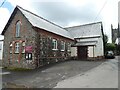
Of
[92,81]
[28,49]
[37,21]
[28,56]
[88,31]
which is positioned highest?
[37,21]

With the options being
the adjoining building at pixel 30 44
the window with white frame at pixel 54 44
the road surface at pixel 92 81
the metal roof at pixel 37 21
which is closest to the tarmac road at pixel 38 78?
the road surface at pixel 92 81

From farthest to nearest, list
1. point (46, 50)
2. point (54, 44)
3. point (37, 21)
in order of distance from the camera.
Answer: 1. point (54, 44)
2. point (37, 21)
3. point (46, 50)

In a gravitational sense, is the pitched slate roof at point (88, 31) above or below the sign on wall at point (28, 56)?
above

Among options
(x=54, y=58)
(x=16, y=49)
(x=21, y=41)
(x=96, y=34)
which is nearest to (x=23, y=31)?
(x=21, y=41)

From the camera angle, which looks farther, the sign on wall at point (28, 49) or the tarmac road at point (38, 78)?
the sign on wall at point (28, 49)

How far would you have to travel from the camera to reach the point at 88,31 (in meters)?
32.4

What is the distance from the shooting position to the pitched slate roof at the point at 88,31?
30.9 meters

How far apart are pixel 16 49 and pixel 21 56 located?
172cm

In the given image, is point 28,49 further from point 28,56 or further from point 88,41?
point 88,41

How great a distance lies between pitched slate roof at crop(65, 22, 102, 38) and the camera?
101 ft

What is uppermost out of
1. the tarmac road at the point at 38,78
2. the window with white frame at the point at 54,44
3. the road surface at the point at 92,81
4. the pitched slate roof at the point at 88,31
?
the pitched slate roof at the point at 88,31

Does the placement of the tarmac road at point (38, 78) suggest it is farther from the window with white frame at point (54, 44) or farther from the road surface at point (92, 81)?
the window with white frame at point (54, 44)

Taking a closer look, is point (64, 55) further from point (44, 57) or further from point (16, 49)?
point (16, 49)

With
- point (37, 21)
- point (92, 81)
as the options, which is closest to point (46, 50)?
point (37, 21)
